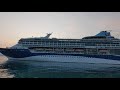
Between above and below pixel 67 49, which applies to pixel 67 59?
below

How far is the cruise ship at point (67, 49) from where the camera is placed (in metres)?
12.0

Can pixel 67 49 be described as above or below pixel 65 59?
above

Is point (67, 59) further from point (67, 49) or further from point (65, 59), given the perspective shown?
point (67, 49)

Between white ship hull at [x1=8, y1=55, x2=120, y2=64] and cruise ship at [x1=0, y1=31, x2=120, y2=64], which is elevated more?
cruise ship at [x1=0, y1=31, x2=120, y2=64]

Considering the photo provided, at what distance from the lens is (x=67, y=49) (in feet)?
40.4

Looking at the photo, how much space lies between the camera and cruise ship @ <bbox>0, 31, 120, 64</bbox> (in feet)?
39.4

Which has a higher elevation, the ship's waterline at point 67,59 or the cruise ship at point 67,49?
the cruise ship at point 67,49

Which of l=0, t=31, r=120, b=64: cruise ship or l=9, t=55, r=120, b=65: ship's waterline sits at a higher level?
l=0, t=31, r=120, b=64: cruise ship

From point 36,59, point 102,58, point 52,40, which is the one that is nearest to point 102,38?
point 102,58

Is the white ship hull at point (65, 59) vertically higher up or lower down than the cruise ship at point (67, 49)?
lower down

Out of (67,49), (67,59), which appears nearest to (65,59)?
(67,59)
